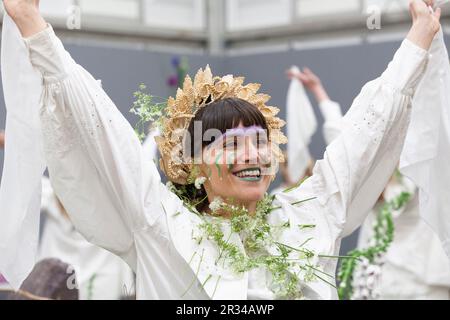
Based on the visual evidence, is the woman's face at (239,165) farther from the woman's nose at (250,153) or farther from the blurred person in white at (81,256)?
the blurred person in white at (81,256)

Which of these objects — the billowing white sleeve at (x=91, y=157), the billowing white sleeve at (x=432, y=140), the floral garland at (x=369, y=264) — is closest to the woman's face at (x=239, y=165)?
the billowing white sleeve at (x=91, y=157)

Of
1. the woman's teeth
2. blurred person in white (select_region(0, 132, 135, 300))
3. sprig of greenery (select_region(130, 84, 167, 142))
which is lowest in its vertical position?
blurred person in white (select_region(0, 132, 135, 300))

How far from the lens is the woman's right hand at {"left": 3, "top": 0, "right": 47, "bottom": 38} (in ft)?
5.91

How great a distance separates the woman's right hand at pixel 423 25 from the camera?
2131 mm

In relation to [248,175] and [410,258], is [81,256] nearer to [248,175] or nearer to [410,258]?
[410,258]

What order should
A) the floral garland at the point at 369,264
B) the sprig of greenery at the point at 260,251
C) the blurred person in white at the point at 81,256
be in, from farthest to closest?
the blurred person in white at the point at 81,256 → the floral garland at the point at 369,264 → the sprig of greenery at the point at 260,251

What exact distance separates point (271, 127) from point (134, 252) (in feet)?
1.44

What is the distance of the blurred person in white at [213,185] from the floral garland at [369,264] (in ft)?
3.59

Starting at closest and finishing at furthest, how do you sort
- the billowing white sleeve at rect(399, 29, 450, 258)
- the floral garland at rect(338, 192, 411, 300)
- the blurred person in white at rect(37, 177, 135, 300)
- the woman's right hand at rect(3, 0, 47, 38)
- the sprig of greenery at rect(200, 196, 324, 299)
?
the woman's right hand at rect(3, 0, 47, 38) < the sprig of greenery at rect(200, 196, 324, 299) < the billowing white sleeve at rect(399, 29, 450, 258) < the floral garland at rect(338, 192, 411, 300) < the blurred person in white at rect(37, 177, 135, 300)

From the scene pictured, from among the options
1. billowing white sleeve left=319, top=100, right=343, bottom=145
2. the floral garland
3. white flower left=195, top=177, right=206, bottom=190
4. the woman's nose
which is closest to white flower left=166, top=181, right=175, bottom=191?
white flower left=195, top=177, right=206, bottom=190

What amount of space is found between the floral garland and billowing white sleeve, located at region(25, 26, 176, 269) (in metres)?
1.38

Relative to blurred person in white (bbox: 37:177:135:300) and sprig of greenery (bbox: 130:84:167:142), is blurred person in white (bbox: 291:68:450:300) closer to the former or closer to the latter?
blurred person in white (bbox: 37:177:135:300)
